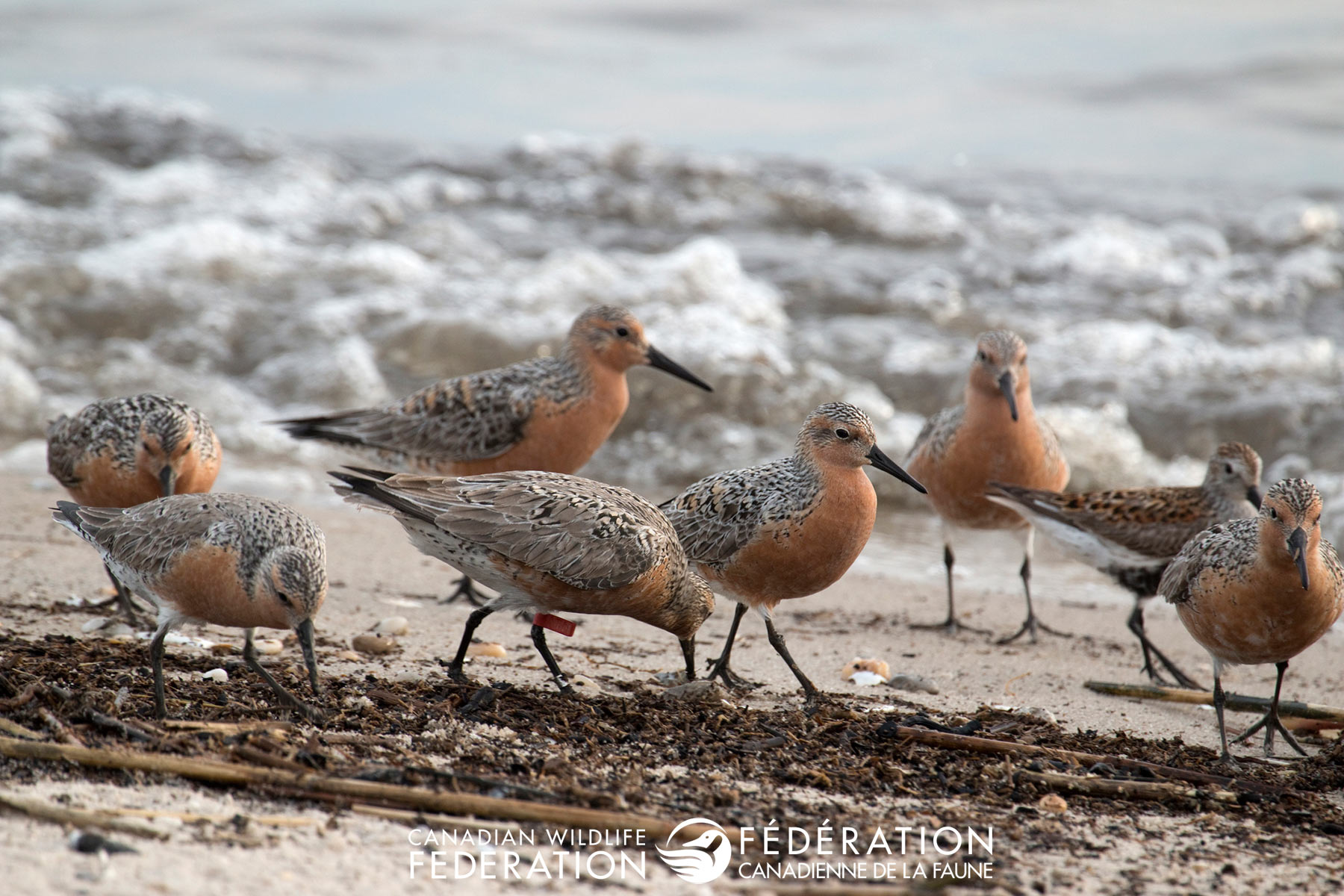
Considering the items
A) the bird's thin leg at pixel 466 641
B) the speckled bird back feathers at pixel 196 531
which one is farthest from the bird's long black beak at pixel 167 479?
the bird's thin leg at pixel 466 641

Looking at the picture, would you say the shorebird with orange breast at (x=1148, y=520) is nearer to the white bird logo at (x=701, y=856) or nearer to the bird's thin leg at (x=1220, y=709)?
the bird's thin leg at (x=1220, y=709)

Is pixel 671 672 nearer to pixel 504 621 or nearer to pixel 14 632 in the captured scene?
pixel 504 621

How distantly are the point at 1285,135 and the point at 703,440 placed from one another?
479 inches

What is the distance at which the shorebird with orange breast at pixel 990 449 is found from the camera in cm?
763

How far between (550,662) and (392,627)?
1.28 m

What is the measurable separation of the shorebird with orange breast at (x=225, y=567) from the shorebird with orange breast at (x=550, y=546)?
42cm

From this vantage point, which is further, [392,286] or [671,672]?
[392,286]

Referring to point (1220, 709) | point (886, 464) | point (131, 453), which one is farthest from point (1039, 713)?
point (131, 453)

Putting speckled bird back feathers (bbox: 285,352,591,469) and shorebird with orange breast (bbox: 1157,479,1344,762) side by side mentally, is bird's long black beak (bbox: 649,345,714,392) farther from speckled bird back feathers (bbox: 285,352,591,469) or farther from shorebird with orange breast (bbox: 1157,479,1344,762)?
shorebird with orange breast (bbox: 1157,479,1344,762)

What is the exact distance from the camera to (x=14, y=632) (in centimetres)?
543

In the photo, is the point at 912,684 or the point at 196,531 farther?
the point at 912,684

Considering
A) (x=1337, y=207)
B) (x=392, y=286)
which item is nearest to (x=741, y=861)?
(x=392, y=286)

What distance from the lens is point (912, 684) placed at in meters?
5.82

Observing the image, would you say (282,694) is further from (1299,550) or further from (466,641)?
(1299,550)
